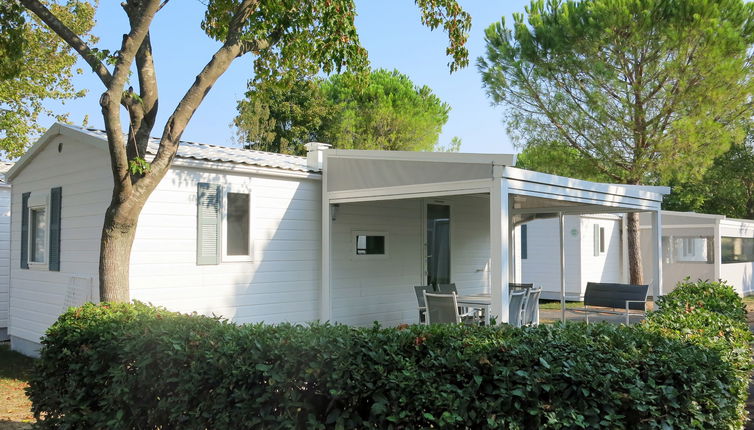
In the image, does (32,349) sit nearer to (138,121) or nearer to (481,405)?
(138,121)

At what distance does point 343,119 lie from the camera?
3066 centimetres

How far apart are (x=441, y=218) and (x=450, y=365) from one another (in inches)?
327

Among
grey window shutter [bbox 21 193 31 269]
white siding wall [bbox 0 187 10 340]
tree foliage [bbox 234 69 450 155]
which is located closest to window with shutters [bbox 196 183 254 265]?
grey window shutter [bbox 21 193 31 269]

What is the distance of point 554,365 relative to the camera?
359 cm

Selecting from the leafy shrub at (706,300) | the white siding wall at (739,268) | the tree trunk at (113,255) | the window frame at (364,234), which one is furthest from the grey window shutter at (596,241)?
the tree trunk at (113,255)

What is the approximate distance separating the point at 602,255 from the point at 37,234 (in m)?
14.9

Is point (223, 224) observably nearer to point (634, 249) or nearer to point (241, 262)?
point (241, 262)

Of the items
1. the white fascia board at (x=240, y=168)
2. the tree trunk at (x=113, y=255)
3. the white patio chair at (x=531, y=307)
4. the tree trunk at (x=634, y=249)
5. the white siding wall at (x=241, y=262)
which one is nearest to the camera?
the tree trunk at (x=113, y=255)

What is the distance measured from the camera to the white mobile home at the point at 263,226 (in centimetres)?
794

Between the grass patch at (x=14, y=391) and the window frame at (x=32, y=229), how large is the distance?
131cm

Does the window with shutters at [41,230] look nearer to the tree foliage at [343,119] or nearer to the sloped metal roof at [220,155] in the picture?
the sloped metal roof at [220,155]

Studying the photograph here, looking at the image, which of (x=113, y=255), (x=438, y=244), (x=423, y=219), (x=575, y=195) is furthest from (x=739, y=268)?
(x=113, y=255)

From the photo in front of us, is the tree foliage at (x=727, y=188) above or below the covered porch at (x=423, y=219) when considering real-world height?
above

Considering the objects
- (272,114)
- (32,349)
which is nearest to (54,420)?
(32,349)
